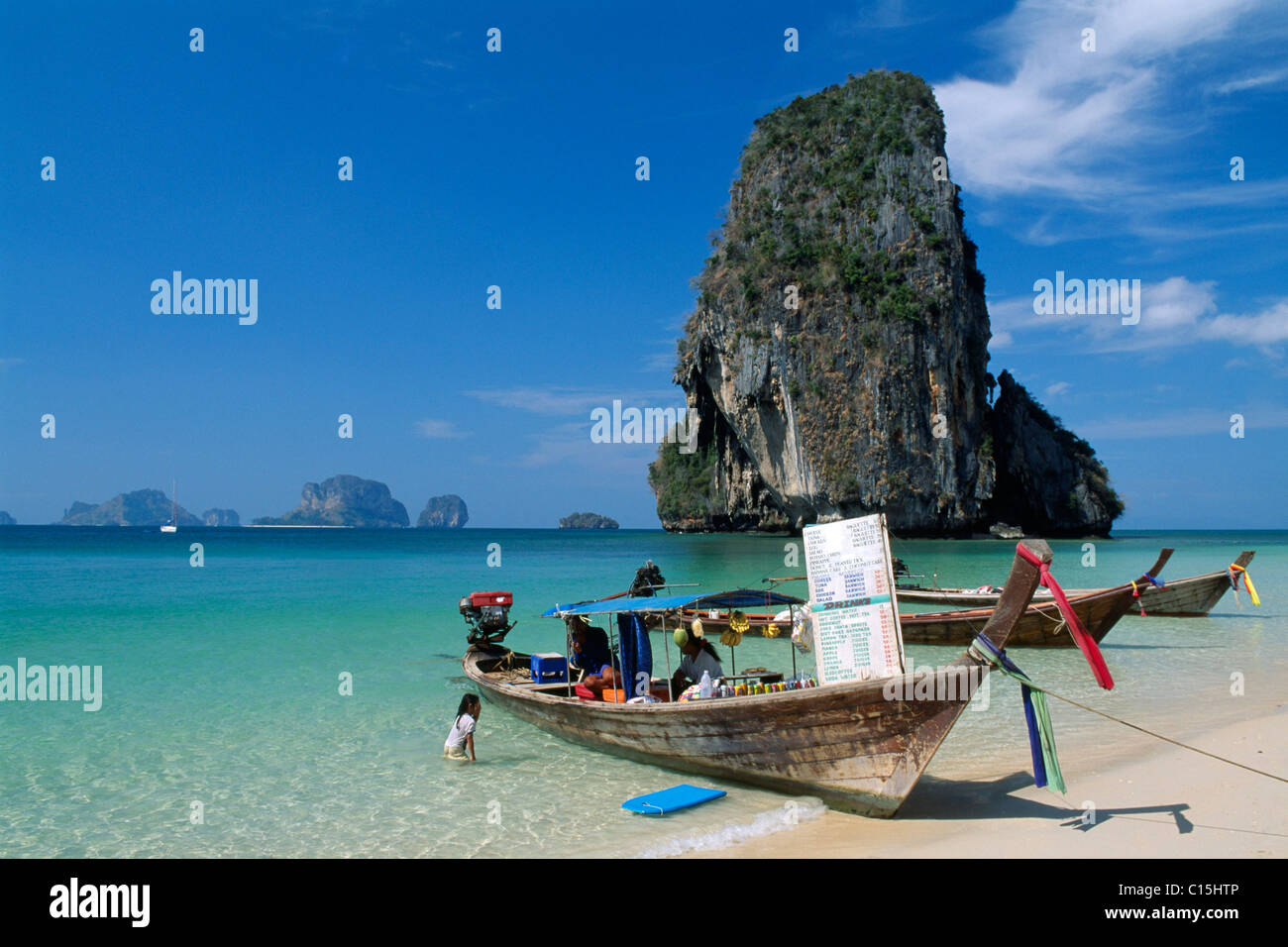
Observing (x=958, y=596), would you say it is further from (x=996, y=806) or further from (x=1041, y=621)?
(x=996, y=806)

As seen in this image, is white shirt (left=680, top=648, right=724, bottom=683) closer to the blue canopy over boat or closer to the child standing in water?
the blue canopy over boat

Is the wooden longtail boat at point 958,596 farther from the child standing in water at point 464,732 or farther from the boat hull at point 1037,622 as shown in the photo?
the child standing in water at point 464,732

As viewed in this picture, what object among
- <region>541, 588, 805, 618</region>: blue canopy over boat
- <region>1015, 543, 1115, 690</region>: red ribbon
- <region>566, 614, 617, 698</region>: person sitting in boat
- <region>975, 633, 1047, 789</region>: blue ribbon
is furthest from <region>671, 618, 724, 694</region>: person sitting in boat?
<region>1015, 543, 1115, 690</region>: red ribbon

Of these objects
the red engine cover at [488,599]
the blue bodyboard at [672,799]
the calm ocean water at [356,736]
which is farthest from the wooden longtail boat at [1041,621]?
the blue bodyboard at [672,799]

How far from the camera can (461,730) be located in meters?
9.03

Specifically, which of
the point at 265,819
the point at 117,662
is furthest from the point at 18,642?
the point at 265,819

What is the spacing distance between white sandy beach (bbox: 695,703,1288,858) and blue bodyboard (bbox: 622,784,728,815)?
0.97 m

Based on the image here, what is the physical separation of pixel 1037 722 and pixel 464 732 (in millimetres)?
5900

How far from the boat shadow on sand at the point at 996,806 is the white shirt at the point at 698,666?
2.56 meters

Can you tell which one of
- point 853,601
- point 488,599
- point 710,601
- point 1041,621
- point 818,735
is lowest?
point 1041,621

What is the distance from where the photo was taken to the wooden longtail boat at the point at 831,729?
6.04m

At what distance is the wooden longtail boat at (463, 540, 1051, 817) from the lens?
604cm

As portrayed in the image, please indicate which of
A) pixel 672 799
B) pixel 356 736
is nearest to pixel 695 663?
pixel 672 799

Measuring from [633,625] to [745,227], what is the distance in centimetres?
5466
